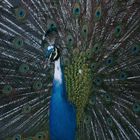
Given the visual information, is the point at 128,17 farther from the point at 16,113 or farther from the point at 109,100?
the point at 16,113

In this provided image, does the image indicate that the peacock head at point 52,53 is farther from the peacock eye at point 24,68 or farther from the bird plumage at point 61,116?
the peacock eye at point 24,68

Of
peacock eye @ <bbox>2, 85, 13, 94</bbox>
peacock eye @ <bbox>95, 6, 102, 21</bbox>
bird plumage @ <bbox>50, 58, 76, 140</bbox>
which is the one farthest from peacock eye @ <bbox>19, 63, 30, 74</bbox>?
peacock eye @ <bbox>95, 6, 102, 21</bbox>

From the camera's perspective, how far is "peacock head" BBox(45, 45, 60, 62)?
13.0ft

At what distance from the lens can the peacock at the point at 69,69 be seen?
13.9 ft

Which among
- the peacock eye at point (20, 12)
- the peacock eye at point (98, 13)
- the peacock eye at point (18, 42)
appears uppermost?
the peacock eye at point (98, 13)

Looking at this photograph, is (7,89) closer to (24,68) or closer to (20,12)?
(24,68)

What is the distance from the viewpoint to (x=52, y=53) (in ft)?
13.0

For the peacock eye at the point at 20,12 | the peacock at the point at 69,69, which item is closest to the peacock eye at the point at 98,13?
the peacock at the point at 69,69

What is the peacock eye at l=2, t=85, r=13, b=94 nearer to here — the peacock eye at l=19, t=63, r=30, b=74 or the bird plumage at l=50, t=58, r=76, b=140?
the peacock eye at l=19, t=63, r=30, b=74

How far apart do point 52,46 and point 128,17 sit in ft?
2.67

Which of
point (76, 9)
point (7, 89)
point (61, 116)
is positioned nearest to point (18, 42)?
point (7, 89)

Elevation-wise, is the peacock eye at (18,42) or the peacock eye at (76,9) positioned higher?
the peacock eye at (76,9)

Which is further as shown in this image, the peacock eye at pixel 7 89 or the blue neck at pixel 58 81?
the peacock eye at pixel 7 89

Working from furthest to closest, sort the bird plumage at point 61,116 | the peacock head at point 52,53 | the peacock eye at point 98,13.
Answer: the peacock eye at point 98,13
the bird plumage at point 61,116
the peacock head at point 52,53
